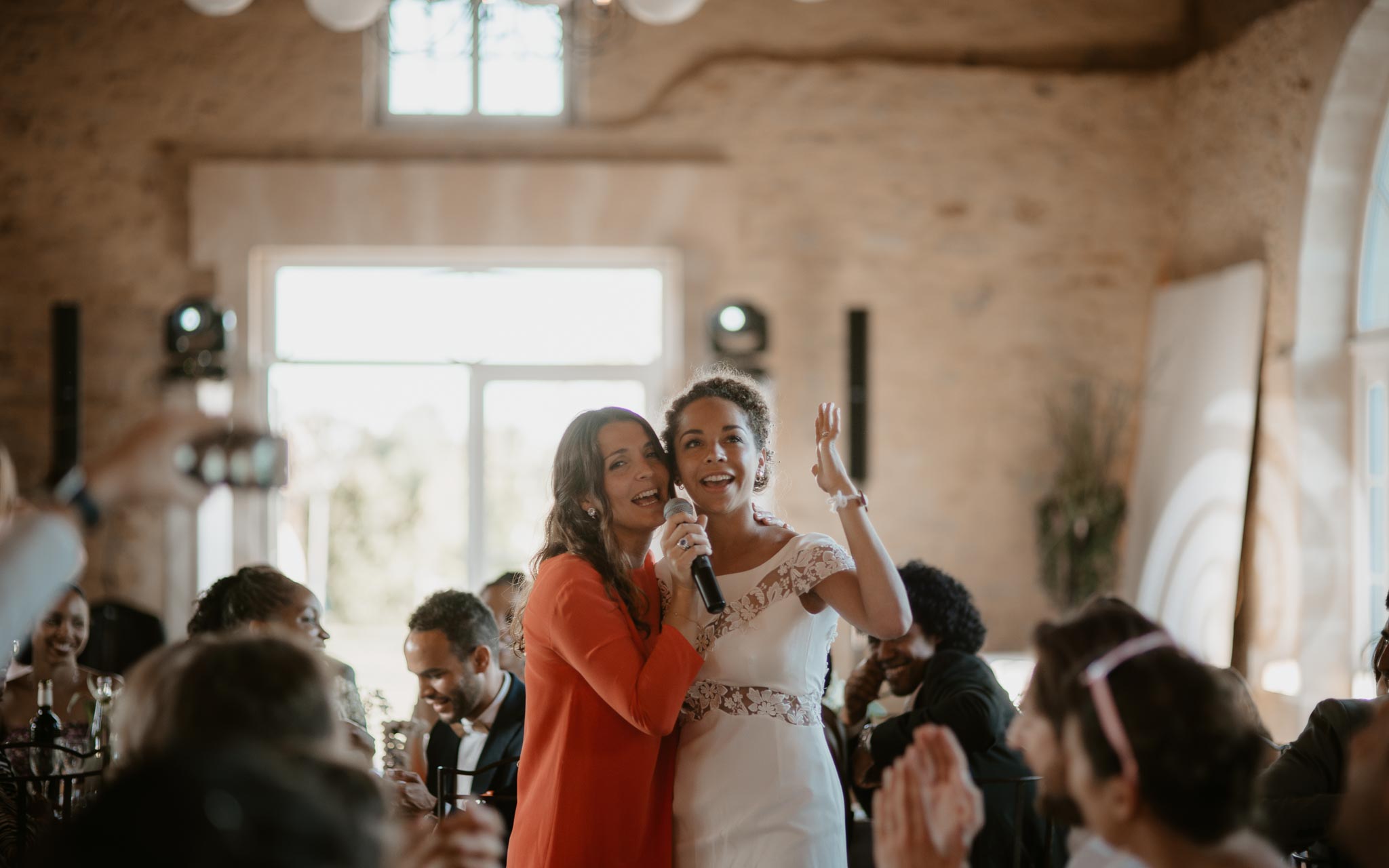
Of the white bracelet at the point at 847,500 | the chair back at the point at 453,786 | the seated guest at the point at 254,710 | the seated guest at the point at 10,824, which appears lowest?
the seated guest at the point at 10,824

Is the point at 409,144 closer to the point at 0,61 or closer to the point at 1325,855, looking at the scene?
the point at 0,61

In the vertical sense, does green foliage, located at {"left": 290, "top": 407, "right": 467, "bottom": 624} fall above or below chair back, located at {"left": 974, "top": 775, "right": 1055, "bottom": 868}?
above

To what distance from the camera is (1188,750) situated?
1.42 meters

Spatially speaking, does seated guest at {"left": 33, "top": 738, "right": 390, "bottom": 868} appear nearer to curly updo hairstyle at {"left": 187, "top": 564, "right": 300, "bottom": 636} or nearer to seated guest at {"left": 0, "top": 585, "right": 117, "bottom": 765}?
curly updo hairstyle at {"left": 187, "top": 564, "right": 300, "bottom": 636}

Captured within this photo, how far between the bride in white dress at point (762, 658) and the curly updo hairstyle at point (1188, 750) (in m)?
0.85

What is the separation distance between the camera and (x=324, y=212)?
7109 millimetres

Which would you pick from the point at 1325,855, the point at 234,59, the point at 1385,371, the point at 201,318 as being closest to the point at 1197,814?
the point at 1325,855

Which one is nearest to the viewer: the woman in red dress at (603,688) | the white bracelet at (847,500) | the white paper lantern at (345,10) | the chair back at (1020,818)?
the woman in red dress at (603,688)

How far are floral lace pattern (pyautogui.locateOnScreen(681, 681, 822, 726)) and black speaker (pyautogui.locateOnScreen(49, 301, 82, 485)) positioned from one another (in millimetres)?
5516

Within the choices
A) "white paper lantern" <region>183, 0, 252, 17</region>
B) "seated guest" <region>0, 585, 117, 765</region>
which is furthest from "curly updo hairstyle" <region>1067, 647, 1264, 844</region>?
"white paper lantern" <region>183, 0, 252, 17</region>

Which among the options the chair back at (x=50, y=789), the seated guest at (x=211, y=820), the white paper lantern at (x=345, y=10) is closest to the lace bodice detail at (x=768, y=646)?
the seated guest at (x=211, y=820)

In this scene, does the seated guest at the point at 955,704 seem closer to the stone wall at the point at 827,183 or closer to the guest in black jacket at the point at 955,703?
the guest in black jacket at the point at 955,703

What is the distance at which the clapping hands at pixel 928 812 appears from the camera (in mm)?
1489

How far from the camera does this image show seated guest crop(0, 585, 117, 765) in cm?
377
